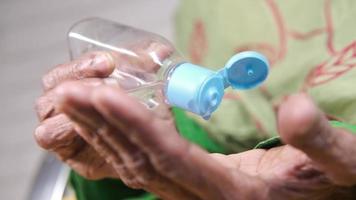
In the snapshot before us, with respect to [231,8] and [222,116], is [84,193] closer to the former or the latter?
[222,116]

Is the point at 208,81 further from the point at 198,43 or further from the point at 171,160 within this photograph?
the point at 198,43

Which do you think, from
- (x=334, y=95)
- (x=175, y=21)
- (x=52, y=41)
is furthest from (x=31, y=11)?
(x=334, y=95)

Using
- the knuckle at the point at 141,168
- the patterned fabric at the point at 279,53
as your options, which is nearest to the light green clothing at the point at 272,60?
the patterned fabric at the point at 279,53

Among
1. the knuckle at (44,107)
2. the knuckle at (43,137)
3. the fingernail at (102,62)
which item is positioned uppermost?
the fingernail at (102,62)

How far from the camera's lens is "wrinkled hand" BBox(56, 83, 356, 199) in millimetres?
321

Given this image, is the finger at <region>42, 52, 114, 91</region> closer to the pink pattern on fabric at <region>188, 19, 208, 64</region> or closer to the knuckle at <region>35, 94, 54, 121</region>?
the knuckle at <region>35, 94, 54, 121</region>

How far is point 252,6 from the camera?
0.78m

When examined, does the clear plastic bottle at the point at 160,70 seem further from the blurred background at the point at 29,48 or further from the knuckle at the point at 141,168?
the blurred background at the point at 29,48

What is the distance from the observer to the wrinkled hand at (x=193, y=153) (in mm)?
321

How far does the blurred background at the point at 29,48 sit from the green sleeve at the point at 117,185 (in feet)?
1.56

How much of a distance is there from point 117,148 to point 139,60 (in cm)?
26

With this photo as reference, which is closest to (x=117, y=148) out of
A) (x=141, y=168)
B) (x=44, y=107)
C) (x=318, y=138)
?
(x=141, y=168)

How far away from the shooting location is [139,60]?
60 centimetres

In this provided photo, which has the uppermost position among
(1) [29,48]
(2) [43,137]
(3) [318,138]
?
(3) [318,138]
